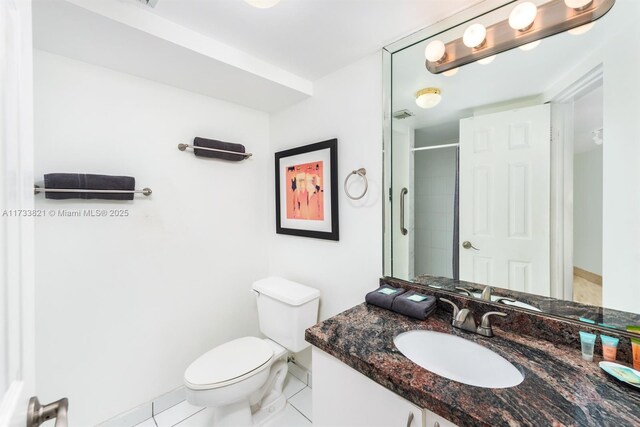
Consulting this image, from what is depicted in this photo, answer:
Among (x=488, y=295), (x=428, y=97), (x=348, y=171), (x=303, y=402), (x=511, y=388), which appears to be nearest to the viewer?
(x=511, y=388)

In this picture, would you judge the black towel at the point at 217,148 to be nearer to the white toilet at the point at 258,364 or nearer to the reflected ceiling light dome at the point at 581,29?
the white toilet at the point at 258,364

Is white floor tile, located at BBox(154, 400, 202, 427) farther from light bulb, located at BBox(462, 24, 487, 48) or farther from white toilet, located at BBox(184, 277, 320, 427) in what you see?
light bulb, located at BBox(462, 24, 487, 48)

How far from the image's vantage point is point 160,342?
1.66 meters

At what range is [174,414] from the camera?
1.64m

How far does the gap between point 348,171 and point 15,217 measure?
4.56 feet

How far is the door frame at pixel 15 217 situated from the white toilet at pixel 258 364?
2.93 ft

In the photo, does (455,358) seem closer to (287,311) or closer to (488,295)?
(488,295)

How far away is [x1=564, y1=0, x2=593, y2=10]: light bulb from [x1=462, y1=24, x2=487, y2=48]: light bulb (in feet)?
0.89

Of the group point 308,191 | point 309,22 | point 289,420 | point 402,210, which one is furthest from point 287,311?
point 309,22

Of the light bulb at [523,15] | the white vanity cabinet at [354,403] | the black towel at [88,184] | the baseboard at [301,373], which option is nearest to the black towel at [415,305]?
the white vanity cabinet at [354,403]

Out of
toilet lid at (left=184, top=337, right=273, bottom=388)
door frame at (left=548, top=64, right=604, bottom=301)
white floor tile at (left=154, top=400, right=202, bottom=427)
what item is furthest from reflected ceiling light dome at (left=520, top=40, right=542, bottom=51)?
white floor tile at (left=154, top=400, right=202, bottom=427)

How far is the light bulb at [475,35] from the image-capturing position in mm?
1168

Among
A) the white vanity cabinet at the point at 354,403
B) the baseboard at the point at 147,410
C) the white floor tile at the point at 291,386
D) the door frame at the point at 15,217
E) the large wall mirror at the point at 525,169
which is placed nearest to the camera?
the door frame at the point at 15,217

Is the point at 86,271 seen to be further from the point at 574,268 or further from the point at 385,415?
the point at 574,268
